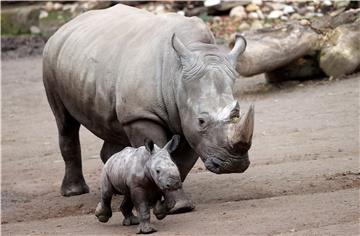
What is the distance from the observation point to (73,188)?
9.41 meters

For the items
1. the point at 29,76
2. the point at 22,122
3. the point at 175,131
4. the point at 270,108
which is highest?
the point at 175,131

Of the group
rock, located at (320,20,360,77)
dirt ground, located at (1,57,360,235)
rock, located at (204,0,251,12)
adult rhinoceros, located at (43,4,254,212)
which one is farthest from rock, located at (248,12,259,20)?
adult rhinoceros, located at (43,4,254,212)

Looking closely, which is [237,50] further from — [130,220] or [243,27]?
[243,27]

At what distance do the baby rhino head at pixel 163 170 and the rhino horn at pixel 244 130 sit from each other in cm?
46

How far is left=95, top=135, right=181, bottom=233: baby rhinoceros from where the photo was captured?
22.2ft

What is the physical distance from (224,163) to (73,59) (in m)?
2.37

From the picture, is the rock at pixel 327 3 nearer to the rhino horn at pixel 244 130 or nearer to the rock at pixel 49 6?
the rock at pixel 49 6

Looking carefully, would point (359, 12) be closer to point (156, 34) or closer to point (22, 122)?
point (22, 122)

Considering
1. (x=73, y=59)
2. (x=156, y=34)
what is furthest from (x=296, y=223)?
(x=73, y=59)

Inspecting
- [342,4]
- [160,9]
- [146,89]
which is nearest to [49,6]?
[160,9]

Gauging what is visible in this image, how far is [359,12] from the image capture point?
45.8 feet

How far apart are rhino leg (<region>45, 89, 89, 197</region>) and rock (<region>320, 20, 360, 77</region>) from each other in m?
4.86

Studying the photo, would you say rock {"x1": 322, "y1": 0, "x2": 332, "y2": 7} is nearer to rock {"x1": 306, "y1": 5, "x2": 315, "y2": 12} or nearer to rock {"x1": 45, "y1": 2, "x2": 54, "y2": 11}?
rock {"x1": 306, "y1": 5, "x2": 315, "y2": 12}

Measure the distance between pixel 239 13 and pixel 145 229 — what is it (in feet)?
37.2
